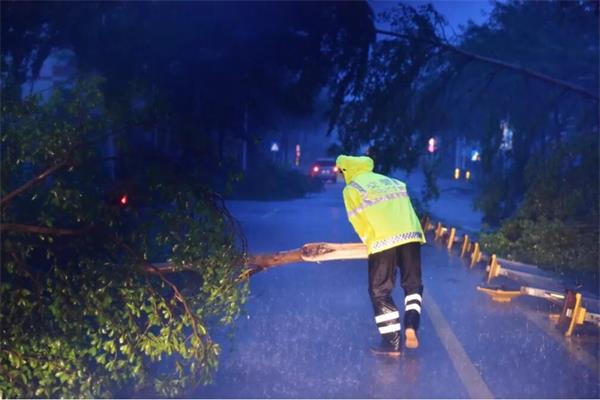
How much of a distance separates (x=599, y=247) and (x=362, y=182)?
904 centimetres

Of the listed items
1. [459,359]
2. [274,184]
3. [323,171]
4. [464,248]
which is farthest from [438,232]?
[323,171]

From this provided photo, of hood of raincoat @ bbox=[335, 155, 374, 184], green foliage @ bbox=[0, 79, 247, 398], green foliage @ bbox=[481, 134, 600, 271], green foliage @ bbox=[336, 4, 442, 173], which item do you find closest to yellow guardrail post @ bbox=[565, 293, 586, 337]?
hood of raincoat @ bbox=[335, 155, 374, 184]

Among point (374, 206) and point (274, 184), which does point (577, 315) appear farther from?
point (274, 184)

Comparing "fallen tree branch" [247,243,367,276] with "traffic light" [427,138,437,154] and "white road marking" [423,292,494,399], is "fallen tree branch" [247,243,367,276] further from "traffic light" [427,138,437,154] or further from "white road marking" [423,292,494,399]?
"traffic light" [427,138,437,154]

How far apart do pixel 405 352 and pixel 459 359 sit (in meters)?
0.50

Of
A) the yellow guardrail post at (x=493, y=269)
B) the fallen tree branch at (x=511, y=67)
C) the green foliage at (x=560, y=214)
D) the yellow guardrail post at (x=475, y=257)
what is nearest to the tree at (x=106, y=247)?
the yellow guardrail post at (x=493, y=269)

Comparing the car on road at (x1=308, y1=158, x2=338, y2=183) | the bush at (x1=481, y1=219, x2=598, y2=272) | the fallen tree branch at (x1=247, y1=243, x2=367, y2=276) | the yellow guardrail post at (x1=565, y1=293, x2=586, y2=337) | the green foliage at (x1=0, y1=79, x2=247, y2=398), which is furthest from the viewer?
the car on road at (x1=308, y1=158, x2=338, y2=183)

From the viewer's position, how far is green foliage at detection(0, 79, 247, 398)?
5852mm

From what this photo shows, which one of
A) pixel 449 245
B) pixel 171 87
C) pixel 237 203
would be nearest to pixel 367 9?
pixel 171 87

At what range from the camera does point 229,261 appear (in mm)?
6305

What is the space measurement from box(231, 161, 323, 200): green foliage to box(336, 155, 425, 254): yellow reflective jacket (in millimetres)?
30375

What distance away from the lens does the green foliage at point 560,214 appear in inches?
581

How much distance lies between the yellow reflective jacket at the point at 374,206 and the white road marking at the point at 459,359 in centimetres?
139

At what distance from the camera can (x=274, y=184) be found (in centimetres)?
3922
